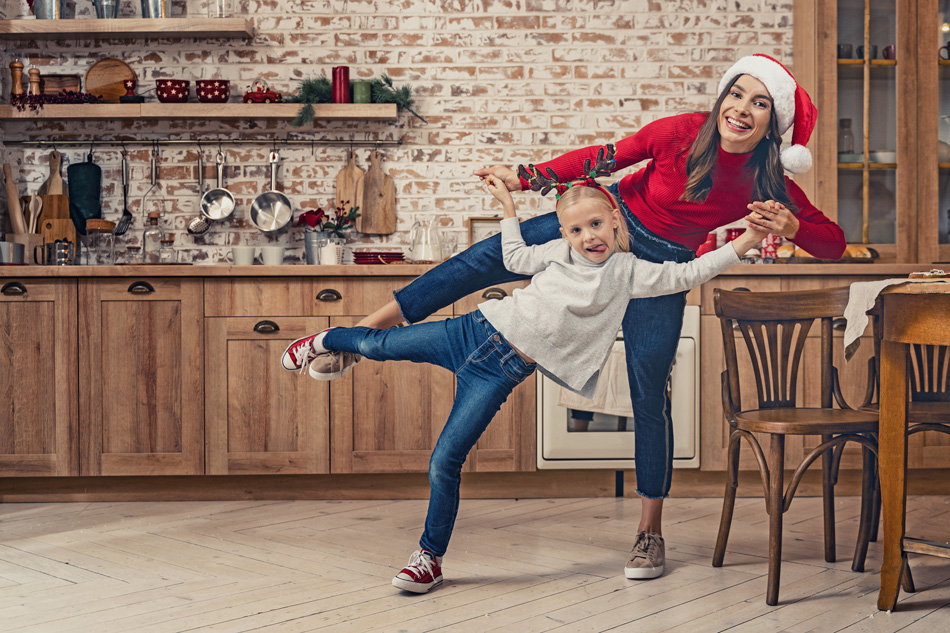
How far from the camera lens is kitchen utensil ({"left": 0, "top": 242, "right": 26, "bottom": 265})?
3.38 meters

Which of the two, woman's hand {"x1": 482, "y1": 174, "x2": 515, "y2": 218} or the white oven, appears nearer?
woman's hand {"x1": 482, "y1": 174, "x2": 515, "y2": 218}

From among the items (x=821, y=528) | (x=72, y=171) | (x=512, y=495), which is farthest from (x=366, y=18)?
(x=821, y=528)

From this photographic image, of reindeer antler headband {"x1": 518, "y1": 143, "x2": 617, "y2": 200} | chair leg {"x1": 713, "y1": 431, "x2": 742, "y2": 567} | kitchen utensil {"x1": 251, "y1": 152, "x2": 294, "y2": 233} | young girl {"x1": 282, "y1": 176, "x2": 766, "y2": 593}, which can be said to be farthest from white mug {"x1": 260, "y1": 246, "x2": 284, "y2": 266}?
chair leg {"x1": 713, "y1": 431, "x2": 742, "y2": 567}

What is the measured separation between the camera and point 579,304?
81.7 inches

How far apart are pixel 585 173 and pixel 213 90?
7.01 ft

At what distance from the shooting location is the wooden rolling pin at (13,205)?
3.65m

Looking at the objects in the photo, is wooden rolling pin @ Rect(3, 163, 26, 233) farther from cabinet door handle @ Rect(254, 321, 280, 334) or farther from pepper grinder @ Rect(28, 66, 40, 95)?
cabinet door handle @ Rect(254, 321, 280, 334)

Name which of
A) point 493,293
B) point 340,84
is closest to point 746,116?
point 493,293

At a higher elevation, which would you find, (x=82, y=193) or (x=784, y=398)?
(x=82, y=193)

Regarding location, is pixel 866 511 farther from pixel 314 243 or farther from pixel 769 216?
pixel 314 243

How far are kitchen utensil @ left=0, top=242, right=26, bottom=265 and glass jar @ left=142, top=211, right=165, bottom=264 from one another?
485mm

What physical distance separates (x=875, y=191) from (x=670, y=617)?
8.17 feet

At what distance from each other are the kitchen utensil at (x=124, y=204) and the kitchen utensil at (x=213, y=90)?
1.51ft

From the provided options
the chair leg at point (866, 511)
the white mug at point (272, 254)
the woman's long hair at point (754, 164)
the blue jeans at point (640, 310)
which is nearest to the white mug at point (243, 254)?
the white mug at point (272, 254)
